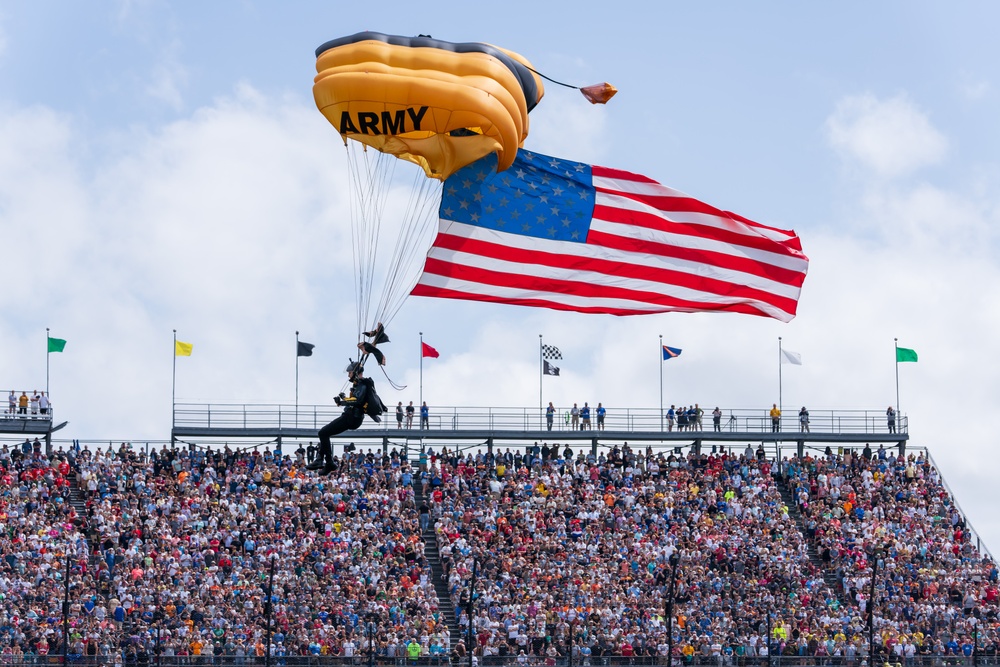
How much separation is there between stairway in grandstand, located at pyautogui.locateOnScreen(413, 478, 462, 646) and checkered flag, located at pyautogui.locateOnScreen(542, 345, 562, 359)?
8.59 metres

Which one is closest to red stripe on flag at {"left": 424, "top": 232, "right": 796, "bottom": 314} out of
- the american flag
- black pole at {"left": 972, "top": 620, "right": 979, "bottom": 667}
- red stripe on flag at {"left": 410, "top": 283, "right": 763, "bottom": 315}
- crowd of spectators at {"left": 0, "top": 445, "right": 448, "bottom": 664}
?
the american flag

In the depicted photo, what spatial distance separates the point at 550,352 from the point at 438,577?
1311 cm

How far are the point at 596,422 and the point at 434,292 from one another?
81.6ft

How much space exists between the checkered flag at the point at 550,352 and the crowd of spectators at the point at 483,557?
3.84 metres

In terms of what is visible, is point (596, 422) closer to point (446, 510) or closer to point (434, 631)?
point (446, 510)

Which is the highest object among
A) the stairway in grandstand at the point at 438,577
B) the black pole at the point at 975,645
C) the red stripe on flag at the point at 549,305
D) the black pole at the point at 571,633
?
the red stripe on flag at the point at 549,305

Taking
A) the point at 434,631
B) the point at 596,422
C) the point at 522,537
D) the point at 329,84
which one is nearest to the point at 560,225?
the point at 329,84

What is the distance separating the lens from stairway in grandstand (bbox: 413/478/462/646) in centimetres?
4738

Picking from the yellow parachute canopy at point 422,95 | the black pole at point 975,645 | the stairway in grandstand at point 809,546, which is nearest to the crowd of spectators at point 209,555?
the stairway in grandstand at point 809,546

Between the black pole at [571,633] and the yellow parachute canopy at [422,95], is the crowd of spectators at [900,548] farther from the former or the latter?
the yellow parachute canopy at [422,95]

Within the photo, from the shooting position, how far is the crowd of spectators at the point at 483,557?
4466 cm

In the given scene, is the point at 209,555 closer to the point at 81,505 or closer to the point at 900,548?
the point at 81,505

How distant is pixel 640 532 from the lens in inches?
2061

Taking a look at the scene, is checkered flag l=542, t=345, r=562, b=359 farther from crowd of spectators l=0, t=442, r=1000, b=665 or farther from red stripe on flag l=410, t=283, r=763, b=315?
red stripe on flag l=410, t=283, r=763, b=315
